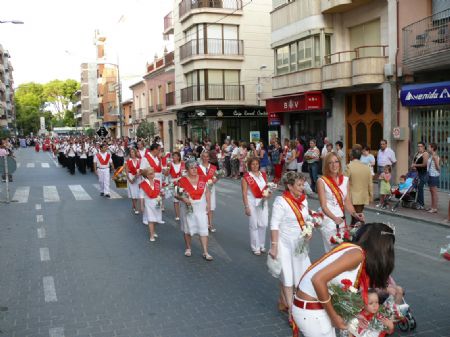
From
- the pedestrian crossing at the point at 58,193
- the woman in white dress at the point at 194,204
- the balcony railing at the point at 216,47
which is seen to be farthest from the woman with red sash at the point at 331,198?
the balcony railing at the point at 216,47

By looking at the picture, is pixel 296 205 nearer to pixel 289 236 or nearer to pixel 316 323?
pixel 289 236

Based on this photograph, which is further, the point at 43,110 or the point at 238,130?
the point at 43,110

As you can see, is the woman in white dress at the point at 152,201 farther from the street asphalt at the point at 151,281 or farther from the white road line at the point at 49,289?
the white road line at the point at 49,289

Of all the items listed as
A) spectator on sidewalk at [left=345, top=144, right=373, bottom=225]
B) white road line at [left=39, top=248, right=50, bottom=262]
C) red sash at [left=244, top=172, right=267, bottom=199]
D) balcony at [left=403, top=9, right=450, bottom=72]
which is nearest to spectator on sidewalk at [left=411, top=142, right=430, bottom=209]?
balcony at [left=403, top=9, right=450, bottom=72]

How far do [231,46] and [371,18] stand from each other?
63.1ft

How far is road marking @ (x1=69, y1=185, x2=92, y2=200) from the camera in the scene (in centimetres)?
1769

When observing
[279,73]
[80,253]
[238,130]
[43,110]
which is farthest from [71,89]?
[80,253]

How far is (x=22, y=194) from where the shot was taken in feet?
62.4

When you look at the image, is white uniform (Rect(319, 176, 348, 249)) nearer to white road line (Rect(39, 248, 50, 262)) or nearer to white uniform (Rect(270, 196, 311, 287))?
white uniform (Rect(270, 196, 311, 287))

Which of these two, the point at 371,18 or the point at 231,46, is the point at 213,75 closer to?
the point at 231,46

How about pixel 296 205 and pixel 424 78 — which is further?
pixel 424 78

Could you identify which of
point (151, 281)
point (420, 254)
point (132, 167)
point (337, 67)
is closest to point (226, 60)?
point (337, 67)

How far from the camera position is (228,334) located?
18.0ft

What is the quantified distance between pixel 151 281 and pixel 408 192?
8055mm
